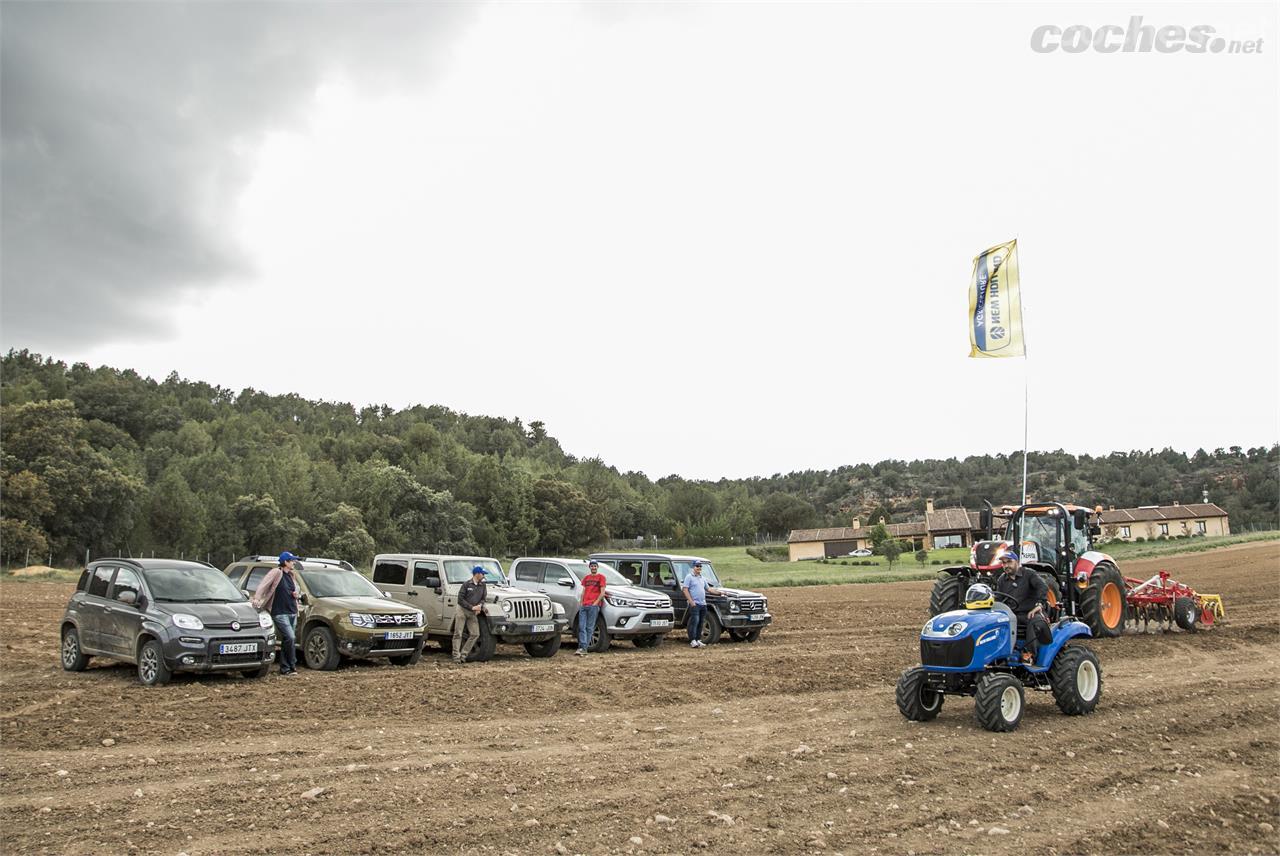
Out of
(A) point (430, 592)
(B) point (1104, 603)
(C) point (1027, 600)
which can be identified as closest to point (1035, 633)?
(C) point (1027, 600)

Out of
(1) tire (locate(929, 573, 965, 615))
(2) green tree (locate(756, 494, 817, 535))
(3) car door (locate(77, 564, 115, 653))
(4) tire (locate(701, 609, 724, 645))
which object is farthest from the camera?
(2) green tree (locate(756, 494, 817, 535))

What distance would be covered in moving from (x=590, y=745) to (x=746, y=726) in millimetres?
1833

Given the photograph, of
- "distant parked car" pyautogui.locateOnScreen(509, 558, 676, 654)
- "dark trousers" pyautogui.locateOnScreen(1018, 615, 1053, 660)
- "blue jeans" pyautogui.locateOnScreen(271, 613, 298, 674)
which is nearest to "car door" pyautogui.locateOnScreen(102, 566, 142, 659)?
"blue jeans" pyautogui.locateOnScreen(271, 613, 298, 674)

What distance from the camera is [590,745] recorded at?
29.0ft

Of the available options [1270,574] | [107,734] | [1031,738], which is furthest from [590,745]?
[1270,574]

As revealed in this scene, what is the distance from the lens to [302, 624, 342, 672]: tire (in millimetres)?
14391

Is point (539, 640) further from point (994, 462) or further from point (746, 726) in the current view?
point (994, 462)

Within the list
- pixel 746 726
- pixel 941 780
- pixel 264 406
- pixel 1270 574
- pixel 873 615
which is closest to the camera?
pixel 941 780

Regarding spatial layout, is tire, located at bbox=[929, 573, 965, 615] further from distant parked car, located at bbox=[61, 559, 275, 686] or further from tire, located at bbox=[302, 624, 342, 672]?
distant parked car, located at bbox=[61, 559, 275, 686]

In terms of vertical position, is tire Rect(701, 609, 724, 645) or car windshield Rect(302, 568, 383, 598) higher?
car windshield Rect(302, 568, 383, 598)

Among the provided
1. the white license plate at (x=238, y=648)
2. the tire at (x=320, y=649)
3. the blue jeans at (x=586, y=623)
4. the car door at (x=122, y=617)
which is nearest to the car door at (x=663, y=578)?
the blue jeans at (x=586, y=623)

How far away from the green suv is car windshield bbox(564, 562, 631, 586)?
4.28 metres

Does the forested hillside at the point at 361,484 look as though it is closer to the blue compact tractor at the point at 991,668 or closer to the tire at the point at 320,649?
the tire at the point at 320,649

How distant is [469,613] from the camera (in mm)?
15875
